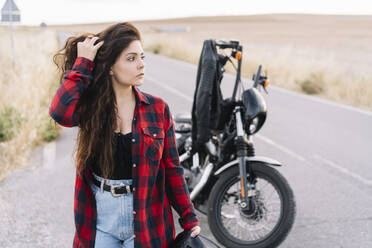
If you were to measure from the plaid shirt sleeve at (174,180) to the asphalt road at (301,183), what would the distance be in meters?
1.74

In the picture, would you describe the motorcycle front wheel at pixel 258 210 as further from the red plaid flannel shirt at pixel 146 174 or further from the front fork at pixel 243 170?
the red plaid flannel shirt at pixel 146 174

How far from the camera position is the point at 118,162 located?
2.13 m

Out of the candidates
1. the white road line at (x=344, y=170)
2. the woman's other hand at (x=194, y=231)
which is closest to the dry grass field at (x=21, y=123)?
the woman's other hand at (x=194, y=231)

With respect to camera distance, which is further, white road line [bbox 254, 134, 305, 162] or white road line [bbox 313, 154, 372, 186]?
white road line [bbox 254, 134, 305, 162]

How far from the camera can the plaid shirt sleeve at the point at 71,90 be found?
6.70ft

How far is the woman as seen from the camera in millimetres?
2086

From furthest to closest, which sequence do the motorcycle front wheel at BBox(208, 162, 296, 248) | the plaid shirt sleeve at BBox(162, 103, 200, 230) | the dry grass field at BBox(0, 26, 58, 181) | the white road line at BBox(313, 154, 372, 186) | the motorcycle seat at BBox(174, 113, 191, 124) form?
the dry grass field at BBox(0, 26, 58, 181)
the white road line at BBox(313, 154, 372, 186)
the motorcycle seat at BBox(174, 113, 191, 124)
the motorcycle front wheel at BBox(208, 162, 296, 248)
the plaid shirt sleeve at BBox(162, 103, 200, 230)

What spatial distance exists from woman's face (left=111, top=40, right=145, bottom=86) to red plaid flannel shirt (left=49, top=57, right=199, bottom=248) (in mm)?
112

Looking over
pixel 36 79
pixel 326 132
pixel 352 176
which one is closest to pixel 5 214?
pixel 352 176

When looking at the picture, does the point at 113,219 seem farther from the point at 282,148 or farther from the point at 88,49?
the point at 282,148

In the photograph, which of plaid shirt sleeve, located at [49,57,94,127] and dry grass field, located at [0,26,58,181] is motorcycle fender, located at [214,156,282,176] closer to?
plaid shirt sleeve, located at [49,57,94,127]

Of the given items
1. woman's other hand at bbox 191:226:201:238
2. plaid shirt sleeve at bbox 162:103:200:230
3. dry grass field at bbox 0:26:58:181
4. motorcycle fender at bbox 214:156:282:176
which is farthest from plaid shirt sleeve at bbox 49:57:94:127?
dry grass field at bbox 0:26:58:181

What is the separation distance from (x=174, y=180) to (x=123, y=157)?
1.06ft

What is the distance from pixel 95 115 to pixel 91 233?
590mm
